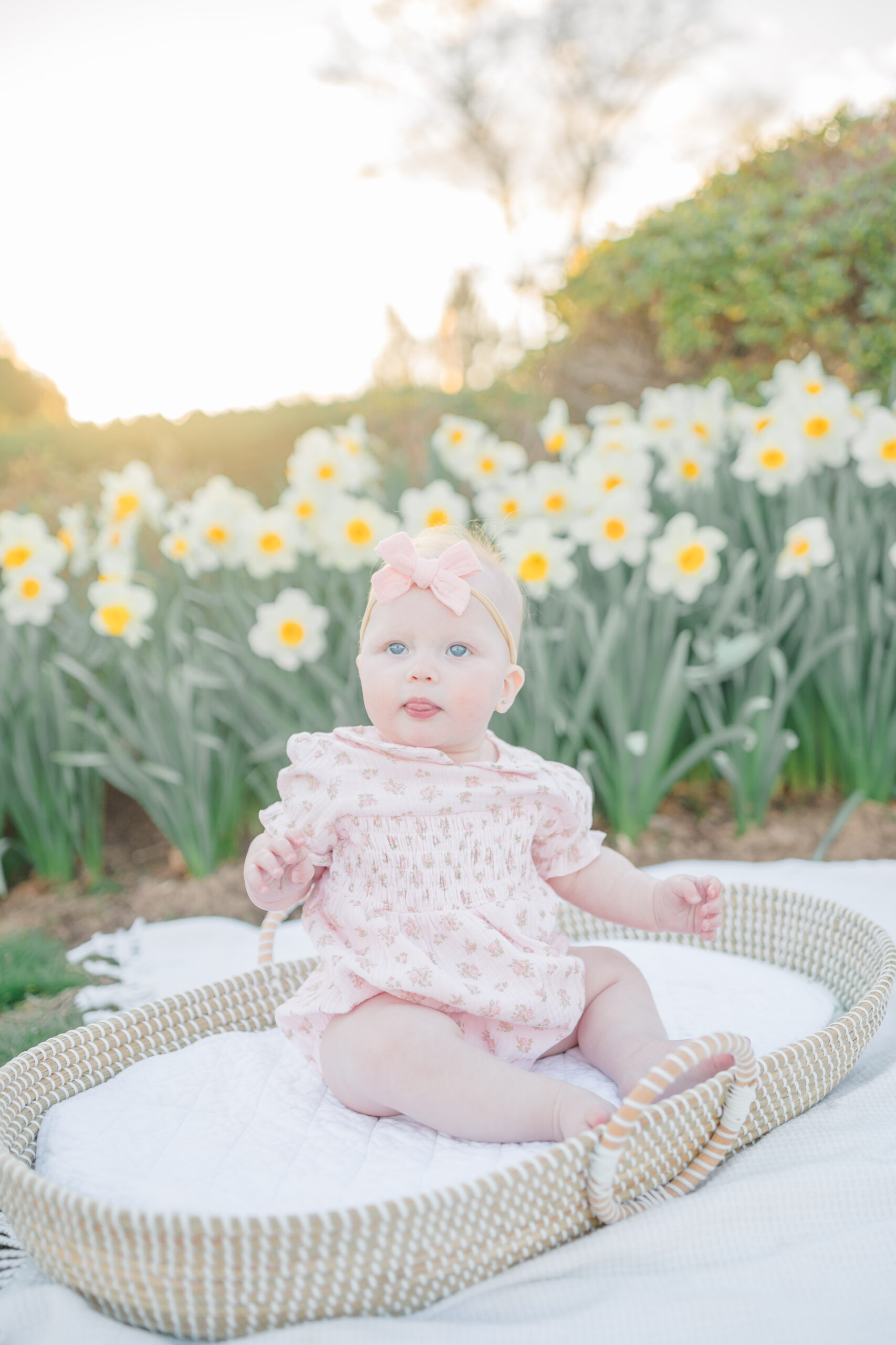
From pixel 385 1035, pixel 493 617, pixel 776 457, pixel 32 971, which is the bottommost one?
pixel 32 971

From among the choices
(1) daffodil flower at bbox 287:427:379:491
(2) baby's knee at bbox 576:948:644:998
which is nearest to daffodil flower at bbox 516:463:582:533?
(1) daffodil flower at bbox 287:427:379:491

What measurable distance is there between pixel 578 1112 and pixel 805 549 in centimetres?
158

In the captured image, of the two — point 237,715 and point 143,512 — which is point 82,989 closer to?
point 237,715

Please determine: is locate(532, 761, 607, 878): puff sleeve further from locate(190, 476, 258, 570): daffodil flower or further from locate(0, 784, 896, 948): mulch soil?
locate(190, 476, 258, 570): daffodil flower

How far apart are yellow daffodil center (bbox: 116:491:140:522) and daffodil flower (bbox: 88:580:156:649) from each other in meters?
0.35

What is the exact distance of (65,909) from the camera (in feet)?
8.46

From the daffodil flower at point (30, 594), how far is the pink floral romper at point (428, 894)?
148cm

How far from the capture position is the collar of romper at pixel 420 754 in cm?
127

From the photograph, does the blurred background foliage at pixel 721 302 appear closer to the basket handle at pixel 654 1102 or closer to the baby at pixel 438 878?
the baby at pixel 438 878

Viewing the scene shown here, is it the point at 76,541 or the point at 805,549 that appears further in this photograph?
the point at 76,541

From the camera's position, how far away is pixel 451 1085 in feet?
3.51

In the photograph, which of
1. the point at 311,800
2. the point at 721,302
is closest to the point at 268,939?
the point at 311,800

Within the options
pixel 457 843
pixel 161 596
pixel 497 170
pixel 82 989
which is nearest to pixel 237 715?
pixel 161 596

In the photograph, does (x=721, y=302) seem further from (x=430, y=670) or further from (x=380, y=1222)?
(x=380, y=1222)
